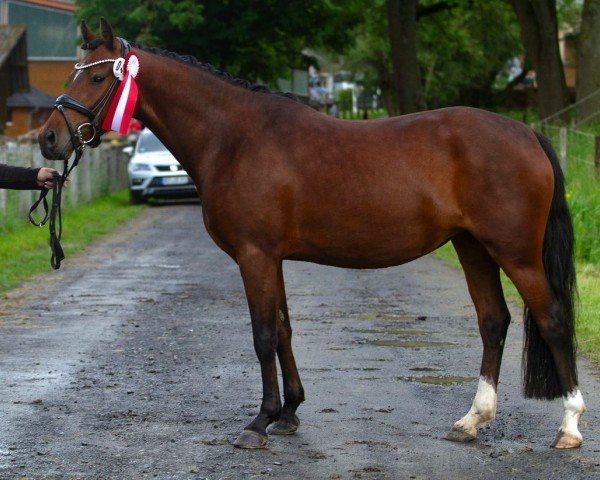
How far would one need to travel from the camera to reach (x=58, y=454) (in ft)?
21.1

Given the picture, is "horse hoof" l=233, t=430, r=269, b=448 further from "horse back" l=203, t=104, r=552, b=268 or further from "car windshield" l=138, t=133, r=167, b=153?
"car windshield" l=138, t=133, r=167, b=153

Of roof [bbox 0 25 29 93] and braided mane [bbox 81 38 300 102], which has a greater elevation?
roof [bbox 0 25 29 93]

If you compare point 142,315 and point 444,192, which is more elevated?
point 444,192

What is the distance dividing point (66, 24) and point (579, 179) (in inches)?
1516

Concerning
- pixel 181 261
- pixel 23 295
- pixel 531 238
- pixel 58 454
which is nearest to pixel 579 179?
Answer: pixel 181 261

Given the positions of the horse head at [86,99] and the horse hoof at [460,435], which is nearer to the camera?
the horse hoof at [460,435]

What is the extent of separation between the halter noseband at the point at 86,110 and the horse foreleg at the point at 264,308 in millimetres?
1109

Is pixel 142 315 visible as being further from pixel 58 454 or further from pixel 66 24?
pixel 66 24

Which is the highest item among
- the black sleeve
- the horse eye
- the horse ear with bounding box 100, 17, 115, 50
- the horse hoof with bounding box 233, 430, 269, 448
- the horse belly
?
the horse ear with bounding box 100, 17, 115, 50

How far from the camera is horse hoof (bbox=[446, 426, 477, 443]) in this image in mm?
6855

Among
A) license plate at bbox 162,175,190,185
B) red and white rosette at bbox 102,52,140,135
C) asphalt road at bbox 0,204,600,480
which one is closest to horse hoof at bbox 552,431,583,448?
asphalt road at bbox 0,204,600,480

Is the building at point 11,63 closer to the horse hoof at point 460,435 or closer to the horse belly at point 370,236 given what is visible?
the horse belly at point 370,236

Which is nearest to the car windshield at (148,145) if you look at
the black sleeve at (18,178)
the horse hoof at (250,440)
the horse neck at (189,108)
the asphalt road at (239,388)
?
the asphalt road at (239,388)

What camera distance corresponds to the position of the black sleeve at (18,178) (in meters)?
7.62
